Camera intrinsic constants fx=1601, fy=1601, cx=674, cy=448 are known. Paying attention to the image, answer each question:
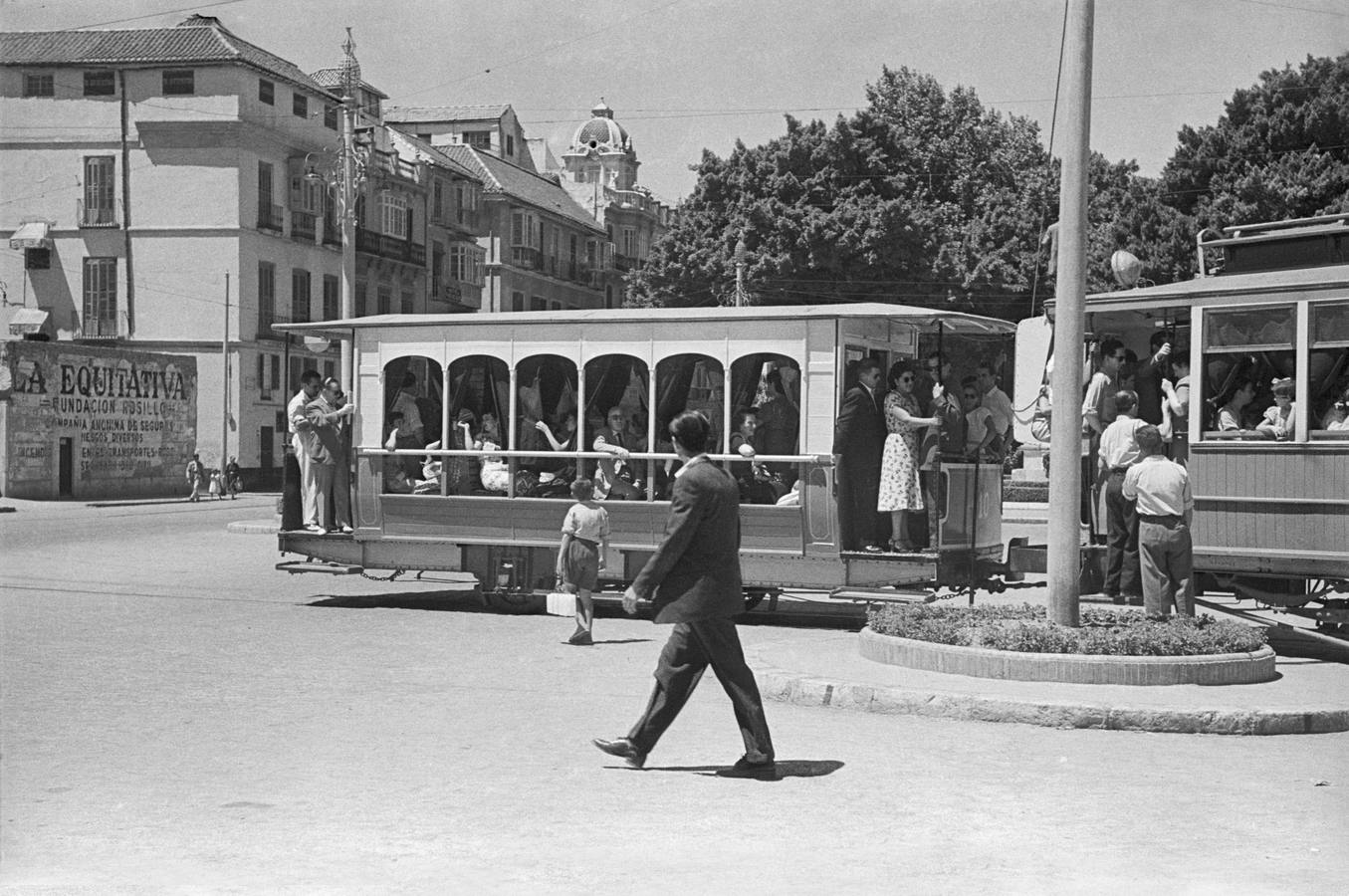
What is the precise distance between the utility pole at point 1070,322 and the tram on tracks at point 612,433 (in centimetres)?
338

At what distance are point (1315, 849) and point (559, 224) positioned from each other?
270 ft

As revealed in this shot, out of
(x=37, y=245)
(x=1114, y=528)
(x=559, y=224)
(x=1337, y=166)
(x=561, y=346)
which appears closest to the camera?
(x=1114, y=528)

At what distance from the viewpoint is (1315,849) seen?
6660mm

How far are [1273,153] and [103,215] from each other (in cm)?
3780

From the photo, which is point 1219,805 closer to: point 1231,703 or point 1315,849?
point 1315,849

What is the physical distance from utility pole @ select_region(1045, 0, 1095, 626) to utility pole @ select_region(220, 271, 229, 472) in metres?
45.5

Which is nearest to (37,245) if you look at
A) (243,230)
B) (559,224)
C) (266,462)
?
(243,230)

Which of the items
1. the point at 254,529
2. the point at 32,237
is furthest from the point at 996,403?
the point at 32,237

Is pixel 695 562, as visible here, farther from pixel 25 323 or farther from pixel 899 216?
pixel 25 323

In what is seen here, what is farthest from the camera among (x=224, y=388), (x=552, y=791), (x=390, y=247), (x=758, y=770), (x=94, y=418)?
(x=390, y=247)

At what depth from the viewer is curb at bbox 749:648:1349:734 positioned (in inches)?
382

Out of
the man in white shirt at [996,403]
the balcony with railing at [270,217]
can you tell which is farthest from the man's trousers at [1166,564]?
the balcony with railing at [270,217]

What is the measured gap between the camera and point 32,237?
54.8 meters

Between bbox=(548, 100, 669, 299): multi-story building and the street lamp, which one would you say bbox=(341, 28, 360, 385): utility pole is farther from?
bbox=(548, 100, 669, 299): multi-story building
